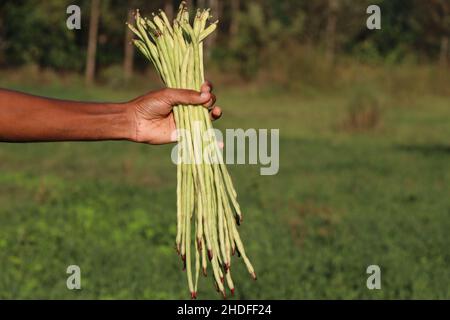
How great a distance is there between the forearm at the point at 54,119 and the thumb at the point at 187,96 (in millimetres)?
182

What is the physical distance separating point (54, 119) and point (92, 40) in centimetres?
2620

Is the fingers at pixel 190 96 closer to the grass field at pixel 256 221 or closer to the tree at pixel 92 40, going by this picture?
the grass field at pixel 256 221

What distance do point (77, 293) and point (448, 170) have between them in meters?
7.31

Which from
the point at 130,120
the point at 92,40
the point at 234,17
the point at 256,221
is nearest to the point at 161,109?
the point at 130,120

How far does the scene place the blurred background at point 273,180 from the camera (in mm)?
6480

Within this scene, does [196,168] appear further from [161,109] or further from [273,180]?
[273,180]

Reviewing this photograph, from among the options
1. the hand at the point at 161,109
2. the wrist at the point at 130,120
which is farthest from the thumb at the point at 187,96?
the wrist at the point at 130,120

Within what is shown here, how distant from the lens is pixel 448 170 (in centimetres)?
1207

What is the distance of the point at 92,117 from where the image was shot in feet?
9.30

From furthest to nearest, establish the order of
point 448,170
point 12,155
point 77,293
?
point 12,155 → point 448,170 → point 77,293

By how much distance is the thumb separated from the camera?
283cm

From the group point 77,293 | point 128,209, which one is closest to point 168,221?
point 128,209

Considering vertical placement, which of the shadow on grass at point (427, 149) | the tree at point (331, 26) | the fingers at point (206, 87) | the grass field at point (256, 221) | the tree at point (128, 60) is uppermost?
the tree at point (331, 26)

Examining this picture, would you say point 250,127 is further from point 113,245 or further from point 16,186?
point 113,245
